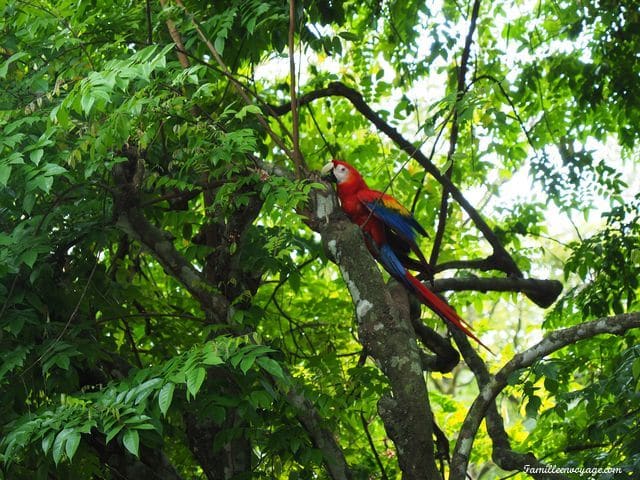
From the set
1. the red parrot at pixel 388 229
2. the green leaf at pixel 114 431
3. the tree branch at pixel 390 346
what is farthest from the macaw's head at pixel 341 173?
the green leaf at pixel 114 431

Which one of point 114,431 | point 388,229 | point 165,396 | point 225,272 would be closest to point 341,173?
point 388,229

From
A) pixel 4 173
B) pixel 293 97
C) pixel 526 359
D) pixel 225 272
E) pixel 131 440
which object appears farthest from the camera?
pixel 225 272

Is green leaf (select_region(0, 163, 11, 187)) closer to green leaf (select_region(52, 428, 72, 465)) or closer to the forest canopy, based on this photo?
the forest canopy

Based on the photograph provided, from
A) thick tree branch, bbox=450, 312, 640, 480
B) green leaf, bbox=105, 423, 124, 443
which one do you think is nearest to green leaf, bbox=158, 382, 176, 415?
green leaf, bbox=105, 423, 124, 443

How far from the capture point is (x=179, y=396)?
289cm

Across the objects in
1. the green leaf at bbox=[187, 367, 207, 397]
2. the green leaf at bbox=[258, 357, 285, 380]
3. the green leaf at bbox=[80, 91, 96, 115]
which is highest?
the green leaf at bbox=[80, 91, 96, 115]

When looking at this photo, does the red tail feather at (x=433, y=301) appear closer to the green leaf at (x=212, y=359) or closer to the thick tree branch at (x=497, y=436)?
the thick tree branch at (x=497, y=436)

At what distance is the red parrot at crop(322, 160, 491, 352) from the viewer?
10.3 ft

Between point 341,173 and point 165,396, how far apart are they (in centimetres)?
161

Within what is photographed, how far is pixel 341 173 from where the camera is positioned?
11.7 ft

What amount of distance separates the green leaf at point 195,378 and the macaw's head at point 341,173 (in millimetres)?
1485

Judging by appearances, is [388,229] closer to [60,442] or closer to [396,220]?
[396,220]

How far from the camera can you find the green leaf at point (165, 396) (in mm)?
2193

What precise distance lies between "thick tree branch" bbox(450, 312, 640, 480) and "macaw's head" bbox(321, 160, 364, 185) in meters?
1.31
